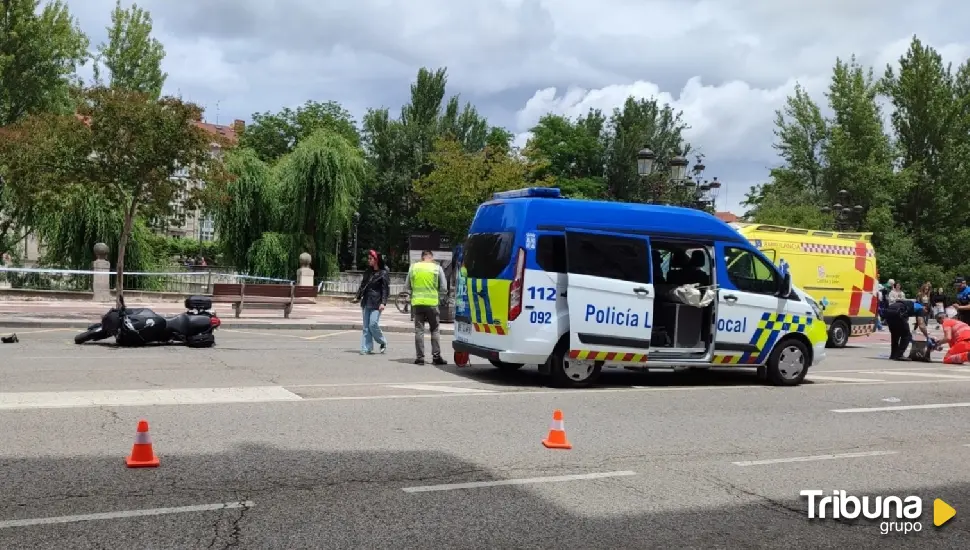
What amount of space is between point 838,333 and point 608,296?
13.2 m

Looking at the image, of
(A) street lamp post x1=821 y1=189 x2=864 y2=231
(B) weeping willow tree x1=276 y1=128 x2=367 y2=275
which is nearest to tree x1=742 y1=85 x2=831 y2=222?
(A) street lamp post x1=821 y1=189 x2=864 y2=231

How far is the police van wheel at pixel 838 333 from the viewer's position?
21222 millimetres

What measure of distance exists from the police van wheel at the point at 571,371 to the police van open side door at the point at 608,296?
14 centimetres

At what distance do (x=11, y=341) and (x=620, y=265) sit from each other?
10.5 meters

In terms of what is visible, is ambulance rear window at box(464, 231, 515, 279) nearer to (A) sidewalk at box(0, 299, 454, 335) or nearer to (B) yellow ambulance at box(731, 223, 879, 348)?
(A) sidewalk at box(0, 299, 454, 335)

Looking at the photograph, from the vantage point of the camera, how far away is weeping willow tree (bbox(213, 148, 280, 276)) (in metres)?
37.8

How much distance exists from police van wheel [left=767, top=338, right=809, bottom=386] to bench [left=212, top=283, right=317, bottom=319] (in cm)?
1376

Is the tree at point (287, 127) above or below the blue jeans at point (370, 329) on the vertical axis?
above

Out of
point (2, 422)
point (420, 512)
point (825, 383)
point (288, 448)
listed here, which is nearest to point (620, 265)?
point (825, 383)

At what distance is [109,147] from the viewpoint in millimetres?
20141

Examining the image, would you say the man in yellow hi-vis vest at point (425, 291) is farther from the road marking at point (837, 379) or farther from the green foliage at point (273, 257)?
the green foliage at point (273, 257)

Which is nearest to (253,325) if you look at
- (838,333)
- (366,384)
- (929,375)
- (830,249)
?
(366,384)

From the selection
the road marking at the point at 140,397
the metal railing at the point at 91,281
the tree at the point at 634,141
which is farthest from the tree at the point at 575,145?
the road marking at the point at 140,397

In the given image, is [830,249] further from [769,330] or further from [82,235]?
[82,235]
